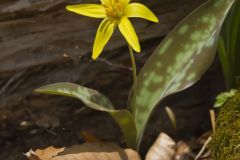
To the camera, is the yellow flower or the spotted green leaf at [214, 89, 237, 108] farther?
the spotted green leaf at [214, 89, 237, 108]

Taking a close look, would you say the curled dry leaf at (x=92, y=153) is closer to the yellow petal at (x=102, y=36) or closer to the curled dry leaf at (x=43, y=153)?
the curled dry leaf at (x=43, y=153)

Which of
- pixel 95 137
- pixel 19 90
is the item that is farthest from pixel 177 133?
pixel 19 90

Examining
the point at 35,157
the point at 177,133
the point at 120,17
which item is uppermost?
the point at 120,17

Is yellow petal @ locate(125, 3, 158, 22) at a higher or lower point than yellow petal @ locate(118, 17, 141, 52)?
higher

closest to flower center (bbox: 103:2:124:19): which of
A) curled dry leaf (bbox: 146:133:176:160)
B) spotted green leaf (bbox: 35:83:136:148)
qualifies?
spotted green leaf (bbox: 35:83:136:148)

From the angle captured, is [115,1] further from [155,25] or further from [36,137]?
[36,137]

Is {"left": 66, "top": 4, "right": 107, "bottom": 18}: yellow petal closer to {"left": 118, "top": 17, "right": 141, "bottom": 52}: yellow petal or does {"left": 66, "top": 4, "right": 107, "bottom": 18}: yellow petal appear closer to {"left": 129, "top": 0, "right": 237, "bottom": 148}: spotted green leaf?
{"left": 118, "top": 17, "right": 141, "bottom": 52}: yellow petal
